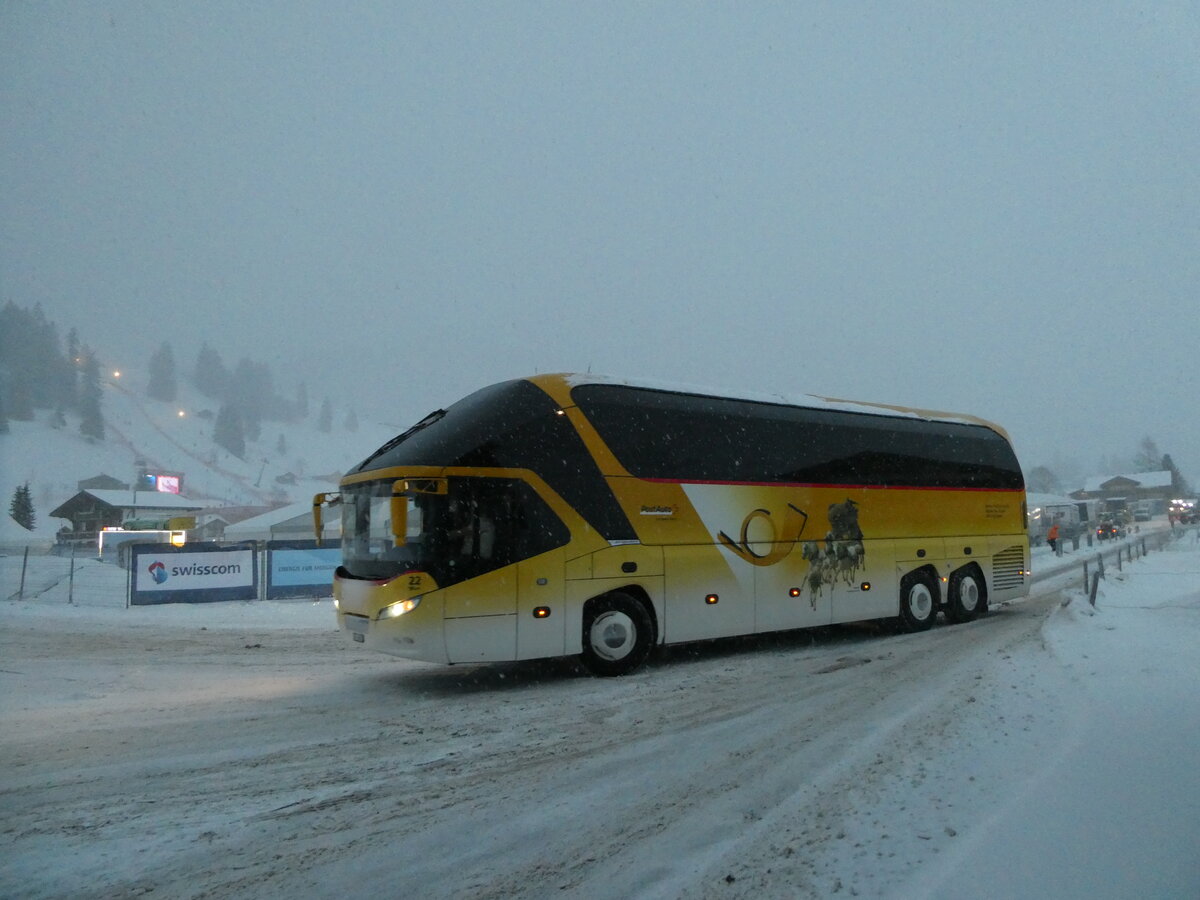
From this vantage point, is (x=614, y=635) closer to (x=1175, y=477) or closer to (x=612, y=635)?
(x=612, y=635)

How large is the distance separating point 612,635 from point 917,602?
674cm

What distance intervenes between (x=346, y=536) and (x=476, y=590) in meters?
2.21

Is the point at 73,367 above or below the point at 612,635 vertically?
above

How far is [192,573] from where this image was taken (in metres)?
21.3

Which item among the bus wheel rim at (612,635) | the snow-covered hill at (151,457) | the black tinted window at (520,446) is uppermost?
the snow-covered hill at (151,457)

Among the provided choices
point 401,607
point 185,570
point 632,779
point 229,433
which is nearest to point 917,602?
point 401,607

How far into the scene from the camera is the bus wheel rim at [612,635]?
9.59 m

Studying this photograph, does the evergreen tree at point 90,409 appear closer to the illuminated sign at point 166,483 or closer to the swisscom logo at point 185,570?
the illuminated sign at point 166,483

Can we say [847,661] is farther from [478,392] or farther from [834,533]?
[478,392]

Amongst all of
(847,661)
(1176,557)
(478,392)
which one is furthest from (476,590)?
(1176,557)

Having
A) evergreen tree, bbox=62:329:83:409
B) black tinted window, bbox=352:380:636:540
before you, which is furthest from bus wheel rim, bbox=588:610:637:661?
evergreen tree, bbox=62:329:83:409

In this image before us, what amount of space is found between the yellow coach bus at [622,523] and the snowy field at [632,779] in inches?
32.5

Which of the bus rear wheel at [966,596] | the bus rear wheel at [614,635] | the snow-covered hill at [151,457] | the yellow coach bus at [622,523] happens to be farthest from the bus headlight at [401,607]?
the snow-covered hill at [151,457]

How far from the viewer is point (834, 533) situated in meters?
12.3
